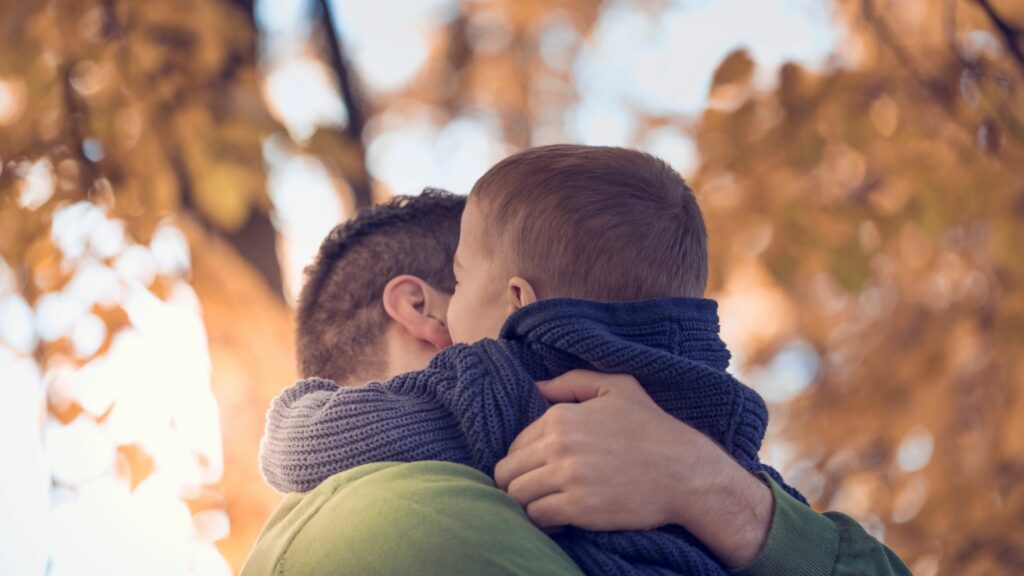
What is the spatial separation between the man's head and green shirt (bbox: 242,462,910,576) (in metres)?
0.56

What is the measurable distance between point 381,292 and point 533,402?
719mm

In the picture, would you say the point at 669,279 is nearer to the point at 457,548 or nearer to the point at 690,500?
the point at 690,500

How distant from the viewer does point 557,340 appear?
5.42ft

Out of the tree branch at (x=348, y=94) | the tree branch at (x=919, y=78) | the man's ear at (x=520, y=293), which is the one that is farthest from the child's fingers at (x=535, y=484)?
the tree branch at (x=919, y=78)

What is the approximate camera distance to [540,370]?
67.9 inches

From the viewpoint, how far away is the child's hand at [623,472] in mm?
1538

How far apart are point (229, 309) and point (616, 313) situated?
7.59ft

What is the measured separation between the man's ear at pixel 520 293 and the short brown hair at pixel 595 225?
0.01m

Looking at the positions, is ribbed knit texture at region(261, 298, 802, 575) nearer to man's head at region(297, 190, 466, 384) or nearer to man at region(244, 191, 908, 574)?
man at region(244, 191, 908, 574)

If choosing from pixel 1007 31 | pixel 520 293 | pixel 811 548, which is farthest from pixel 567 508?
pixel 1007 31

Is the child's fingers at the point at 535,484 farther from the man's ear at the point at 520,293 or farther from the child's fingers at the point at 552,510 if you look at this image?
the man's ear at the point at 520,293

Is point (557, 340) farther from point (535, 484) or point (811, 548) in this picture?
point (811, 548)

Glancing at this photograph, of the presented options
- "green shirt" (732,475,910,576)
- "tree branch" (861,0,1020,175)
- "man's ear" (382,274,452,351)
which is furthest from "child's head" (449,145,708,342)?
"tree branch" (861,0,1020,175)

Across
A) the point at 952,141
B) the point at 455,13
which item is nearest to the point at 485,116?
the point at 455,13
